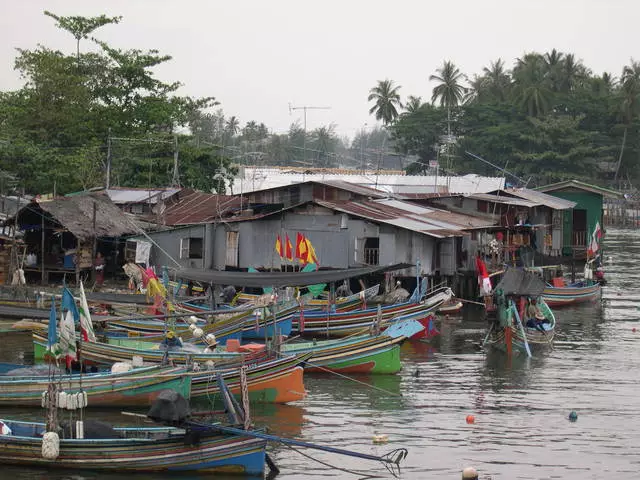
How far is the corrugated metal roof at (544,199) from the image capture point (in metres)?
47.2

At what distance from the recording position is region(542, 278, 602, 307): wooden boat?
3906 cm

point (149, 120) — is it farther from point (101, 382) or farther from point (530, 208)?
point (101, 382)

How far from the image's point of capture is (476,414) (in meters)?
20.9

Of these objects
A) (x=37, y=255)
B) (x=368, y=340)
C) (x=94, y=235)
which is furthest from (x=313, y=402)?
(x=37, y=255)

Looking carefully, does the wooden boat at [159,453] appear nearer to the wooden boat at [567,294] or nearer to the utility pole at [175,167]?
the wooden boat at [567,294]

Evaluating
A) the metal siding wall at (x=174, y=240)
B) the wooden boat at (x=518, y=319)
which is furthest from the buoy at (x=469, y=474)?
the metal siding wall at (x=174, y=240)

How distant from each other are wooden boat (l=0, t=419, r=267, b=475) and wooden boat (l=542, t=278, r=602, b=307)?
82.0ft

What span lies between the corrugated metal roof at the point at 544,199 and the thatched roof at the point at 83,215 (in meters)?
20.0

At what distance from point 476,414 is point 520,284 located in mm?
8053

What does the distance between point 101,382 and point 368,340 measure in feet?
24.0

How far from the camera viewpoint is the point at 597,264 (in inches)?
1794

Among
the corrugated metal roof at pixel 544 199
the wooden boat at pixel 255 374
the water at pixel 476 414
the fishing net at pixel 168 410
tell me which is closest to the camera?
the fishing net at pixel 168 410

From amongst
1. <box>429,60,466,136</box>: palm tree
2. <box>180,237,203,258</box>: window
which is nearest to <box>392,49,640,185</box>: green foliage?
<box>429,60,466,136</box>: palm tree

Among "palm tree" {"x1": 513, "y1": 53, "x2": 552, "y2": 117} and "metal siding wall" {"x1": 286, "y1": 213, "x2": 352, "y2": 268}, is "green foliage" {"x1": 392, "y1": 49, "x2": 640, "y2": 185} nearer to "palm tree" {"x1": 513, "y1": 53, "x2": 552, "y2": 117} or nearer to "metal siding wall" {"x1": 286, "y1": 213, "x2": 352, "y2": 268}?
"palm tree" {"x1": 513, "y1": 53, "x2": 552, "y2": 117}
